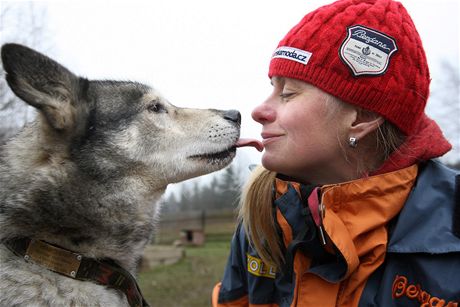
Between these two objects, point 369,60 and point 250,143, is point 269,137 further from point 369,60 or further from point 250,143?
point 369,60

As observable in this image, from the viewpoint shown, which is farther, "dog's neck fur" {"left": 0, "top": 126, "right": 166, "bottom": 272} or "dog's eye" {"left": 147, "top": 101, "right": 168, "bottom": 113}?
"dog's eye" {"left": 147, "top": 101, "right": 168, "bottom": 113}

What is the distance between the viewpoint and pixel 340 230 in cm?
225

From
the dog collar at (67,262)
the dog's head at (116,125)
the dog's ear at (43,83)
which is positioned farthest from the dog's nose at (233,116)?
the dog collar at (67,262)

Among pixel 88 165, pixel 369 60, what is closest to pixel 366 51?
pixel 369 60

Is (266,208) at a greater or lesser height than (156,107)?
lesser

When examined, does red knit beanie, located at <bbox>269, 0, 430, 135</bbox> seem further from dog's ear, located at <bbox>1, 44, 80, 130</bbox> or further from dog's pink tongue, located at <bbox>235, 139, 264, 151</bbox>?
dog's ear, located at <bbox>1, 44, 80, 130</bbox>

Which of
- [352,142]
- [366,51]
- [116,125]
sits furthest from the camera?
[116,125]

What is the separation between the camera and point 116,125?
2.84m

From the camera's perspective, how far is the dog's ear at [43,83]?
2.29m

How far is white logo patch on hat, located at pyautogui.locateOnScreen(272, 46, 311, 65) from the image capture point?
2.48 m

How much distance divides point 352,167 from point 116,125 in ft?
4.86

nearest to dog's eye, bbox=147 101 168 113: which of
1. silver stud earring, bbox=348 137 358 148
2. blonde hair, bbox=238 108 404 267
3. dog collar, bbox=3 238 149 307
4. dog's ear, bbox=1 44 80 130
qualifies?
dog's ear, bbox=1 44 80 130

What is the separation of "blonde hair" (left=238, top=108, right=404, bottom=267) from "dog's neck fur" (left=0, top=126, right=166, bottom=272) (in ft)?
2.03

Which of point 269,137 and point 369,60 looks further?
point 269,137
